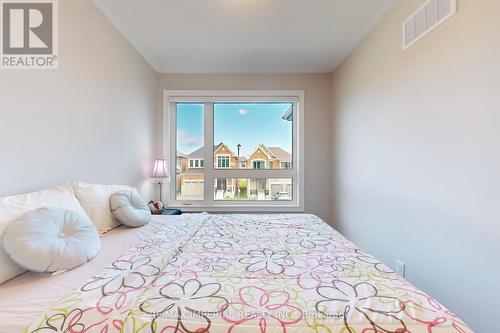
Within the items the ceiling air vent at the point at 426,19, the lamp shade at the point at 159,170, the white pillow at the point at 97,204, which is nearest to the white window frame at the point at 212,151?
the lamp shade at the point at 159,170

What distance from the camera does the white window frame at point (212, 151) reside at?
346 cm

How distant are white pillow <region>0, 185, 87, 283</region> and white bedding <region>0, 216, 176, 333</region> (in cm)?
4

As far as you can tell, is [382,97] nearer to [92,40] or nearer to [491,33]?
[491,33]

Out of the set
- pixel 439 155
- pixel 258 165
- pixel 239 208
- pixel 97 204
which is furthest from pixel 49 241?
pixel 258 165

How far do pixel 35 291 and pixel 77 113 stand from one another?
135 cm

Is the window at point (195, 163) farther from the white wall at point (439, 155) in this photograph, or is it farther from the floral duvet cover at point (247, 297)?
the floral duvet cover at point (247, 297)

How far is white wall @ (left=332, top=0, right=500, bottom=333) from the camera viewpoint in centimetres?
121

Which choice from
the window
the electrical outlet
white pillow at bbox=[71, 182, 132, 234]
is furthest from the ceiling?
the electrical outlet

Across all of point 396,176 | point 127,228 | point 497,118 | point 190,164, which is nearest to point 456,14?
point 497,118

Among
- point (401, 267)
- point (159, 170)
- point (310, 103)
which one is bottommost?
point (401, 267)

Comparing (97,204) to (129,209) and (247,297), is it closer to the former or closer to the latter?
(129,209)

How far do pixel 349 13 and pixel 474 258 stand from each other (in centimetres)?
203

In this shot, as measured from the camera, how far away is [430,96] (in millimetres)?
1604

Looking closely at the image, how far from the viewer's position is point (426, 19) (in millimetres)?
1637
